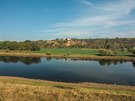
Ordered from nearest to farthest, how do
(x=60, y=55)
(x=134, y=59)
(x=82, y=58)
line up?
(x=134, y=59)
(x=82, y=58)
(x=60, y=55)

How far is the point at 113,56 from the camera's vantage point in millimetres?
106062

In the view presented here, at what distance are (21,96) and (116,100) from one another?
10797 millimetres

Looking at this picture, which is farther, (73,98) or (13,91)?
(13,91)

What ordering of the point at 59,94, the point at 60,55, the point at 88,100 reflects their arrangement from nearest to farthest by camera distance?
the point at 88,100 → the point at 59,94 → the point at 60,55

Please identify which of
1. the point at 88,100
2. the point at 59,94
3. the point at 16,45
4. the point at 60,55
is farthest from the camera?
the point at 16,45

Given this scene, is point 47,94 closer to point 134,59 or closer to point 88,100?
point 88,100

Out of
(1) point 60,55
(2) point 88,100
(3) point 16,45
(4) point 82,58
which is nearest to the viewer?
(2) point 88,100

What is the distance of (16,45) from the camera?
146m

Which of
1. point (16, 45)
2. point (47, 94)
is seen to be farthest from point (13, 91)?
point (16, 45)

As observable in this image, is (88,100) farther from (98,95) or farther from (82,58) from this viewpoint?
(82,58)

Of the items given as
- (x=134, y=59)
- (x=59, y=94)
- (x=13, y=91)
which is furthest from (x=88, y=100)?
(x=134, y=59)

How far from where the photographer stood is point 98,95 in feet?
81.5

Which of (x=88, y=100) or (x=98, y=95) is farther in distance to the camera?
(x=98, y=95)

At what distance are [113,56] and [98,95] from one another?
274 ft
